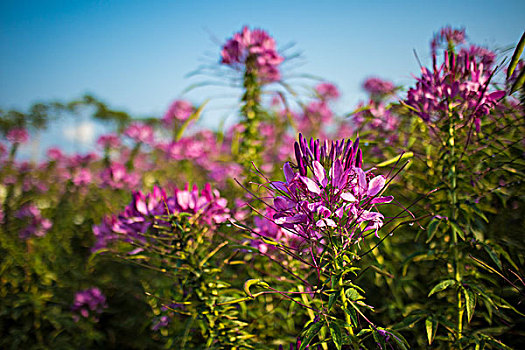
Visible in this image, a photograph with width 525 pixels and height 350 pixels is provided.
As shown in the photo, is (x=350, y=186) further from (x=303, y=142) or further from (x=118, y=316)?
(x=118, y=316)

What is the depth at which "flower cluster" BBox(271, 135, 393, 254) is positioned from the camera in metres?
0.65

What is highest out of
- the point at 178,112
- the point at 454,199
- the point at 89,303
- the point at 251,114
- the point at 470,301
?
the point at 178,112

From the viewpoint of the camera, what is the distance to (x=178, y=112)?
3678 mm

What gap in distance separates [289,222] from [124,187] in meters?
2.44

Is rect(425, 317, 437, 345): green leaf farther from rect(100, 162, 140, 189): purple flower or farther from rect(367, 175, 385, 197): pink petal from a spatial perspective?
rect(100, 162, 140, 189): purple flower

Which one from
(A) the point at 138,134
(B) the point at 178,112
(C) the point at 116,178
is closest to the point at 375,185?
(C) the point at 116,178

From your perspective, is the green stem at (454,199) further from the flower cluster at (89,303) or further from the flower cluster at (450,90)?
the flower cluster at (89,303)

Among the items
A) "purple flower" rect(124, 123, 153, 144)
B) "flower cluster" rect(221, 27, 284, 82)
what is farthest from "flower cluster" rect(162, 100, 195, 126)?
"flower cluster" rect(221, 27, 284, 82)

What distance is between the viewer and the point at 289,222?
0.65m

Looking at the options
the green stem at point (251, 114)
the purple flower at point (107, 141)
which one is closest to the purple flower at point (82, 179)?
the purple flower at point (107, 141)

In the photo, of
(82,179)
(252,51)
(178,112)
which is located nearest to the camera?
(252,51)

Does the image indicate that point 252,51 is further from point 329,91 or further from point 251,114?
point 329,91

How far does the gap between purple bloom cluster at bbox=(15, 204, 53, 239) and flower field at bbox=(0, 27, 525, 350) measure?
0.01 m

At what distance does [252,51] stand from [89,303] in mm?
1698
